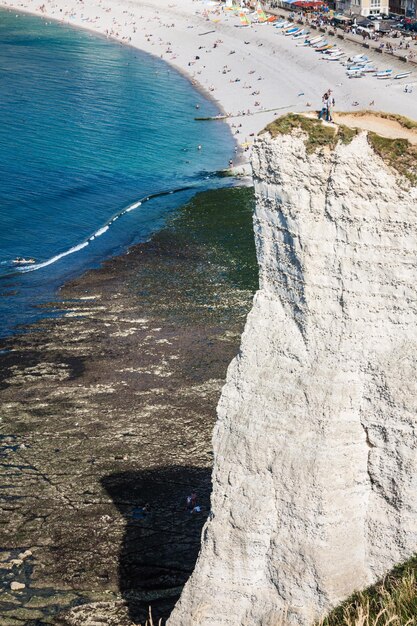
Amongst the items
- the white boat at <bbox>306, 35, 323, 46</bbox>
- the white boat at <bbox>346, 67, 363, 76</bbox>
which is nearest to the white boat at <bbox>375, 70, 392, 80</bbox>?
the white boat at <bbox>346, 67, 363, 76</bbox>

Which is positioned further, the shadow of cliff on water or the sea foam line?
the sea foam line

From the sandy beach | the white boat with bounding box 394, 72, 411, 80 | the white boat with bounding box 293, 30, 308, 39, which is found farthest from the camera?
the white boat with bounding box 293, 30, 308, 39

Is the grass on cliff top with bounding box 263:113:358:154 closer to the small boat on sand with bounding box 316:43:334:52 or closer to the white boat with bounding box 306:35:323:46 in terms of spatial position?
the small boat on sand with bounding box 316:43:334:52

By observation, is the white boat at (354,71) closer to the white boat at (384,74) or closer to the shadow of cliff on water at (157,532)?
the white boat at (384,74)

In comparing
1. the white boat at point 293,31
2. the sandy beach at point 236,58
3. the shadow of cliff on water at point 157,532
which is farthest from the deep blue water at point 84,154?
the shadow of cliff on water at point 157,532

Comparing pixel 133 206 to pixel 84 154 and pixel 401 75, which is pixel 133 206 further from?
pixel 401 75

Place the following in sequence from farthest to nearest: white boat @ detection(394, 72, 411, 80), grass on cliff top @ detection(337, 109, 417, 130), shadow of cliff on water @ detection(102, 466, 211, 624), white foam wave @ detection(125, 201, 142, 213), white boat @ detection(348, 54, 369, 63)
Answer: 1. white boat @ detection(348, 54, 369, 63)
2. white boat @ detection(394, 72, 411, 80)
3. white foam wave @ detection(125, 201, 142, 213)
4. shadow of cliff on water @ detection(102, 466, 211, 624)
5. grass on cliff top @ detection(337, 109, 417, 130)

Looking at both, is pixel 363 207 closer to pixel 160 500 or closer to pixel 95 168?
pixel 160 500
